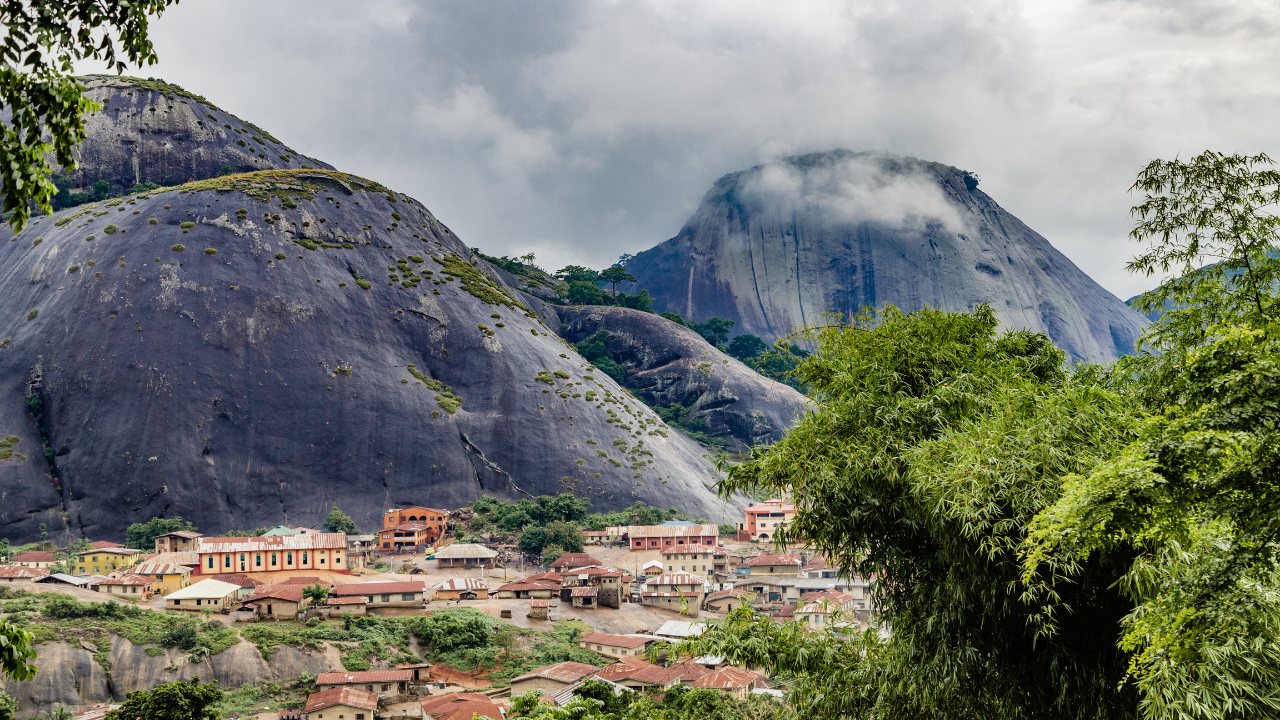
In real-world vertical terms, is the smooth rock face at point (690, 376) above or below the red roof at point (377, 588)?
above

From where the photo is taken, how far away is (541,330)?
75812mm

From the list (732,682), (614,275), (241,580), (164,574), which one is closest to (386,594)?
(241,580)

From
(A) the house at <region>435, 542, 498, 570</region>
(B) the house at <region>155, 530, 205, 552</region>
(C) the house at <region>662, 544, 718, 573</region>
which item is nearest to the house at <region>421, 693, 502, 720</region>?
(A) the house at <region>435, 542, 498, 570</region>

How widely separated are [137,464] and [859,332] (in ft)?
174

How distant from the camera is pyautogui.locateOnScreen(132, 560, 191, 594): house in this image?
123ft

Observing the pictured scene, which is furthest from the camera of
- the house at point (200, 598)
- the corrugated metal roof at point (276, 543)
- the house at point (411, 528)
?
the house at point (411, 528)

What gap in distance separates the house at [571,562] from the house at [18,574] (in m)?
22.7

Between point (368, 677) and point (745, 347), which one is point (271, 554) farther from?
point (745, 347)

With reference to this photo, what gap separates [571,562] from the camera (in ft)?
148

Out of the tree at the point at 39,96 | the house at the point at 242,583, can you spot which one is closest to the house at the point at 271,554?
the house at the point at 242,583

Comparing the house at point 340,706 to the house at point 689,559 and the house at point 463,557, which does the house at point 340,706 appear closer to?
the house at point 463,557

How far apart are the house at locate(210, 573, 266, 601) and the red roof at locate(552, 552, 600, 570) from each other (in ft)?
47.2

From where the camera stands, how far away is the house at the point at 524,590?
40156mm

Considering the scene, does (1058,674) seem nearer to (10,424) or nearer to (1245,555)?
(1245,555)
